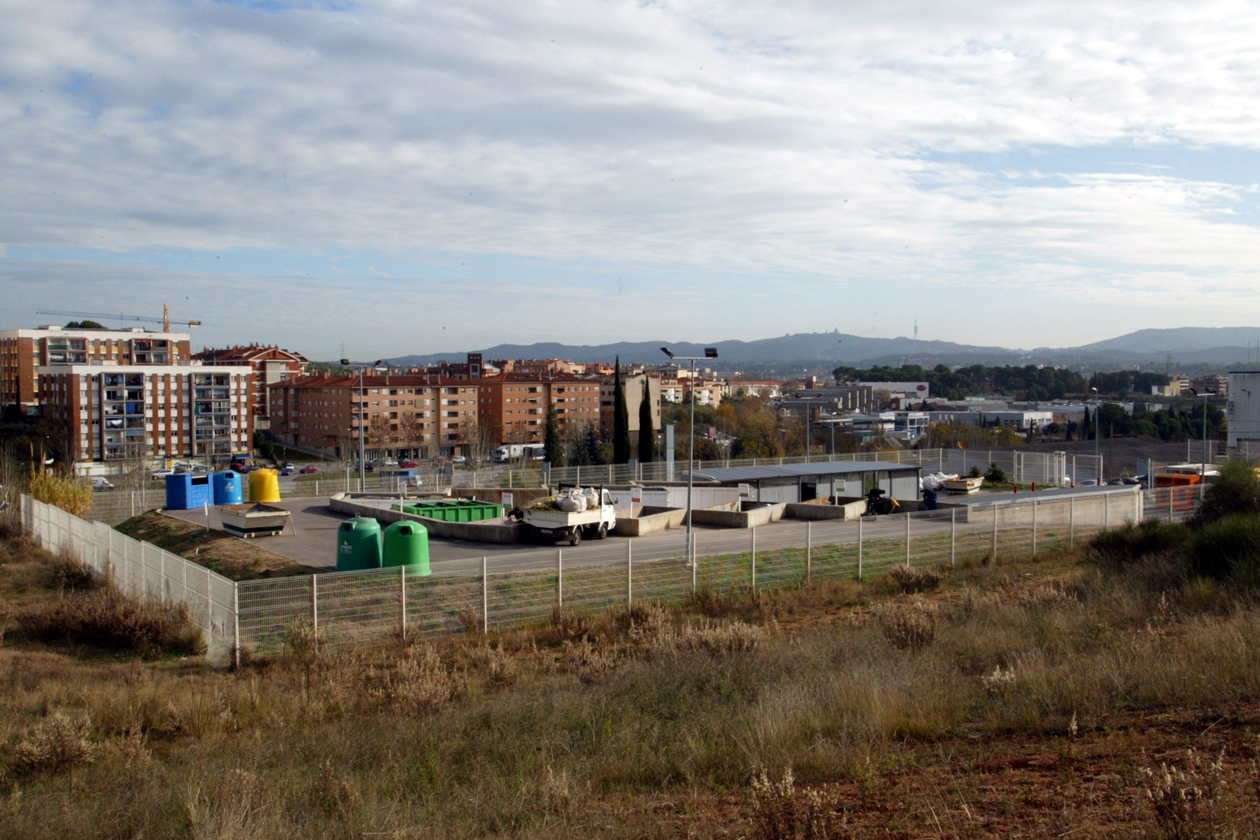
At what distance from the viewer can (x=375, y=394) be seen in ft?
351

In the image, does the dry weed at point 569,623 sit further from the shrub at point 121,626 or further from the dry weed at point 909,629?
the shrub at point 121,626

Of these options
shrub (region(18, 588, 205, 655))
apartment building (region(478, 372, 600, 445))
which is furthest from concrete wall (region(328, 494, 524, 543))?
apartment building (region(478, 372, 600, 445))

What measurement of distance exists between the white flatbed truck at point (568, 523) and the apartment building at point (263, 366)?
96222 millimetres

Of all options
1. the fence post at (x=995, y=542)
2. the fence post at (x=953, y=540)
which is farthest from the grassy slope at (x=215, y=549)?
the fence post at (x=995, y=542)

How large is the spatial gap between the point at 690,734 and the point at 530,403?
11216 cm

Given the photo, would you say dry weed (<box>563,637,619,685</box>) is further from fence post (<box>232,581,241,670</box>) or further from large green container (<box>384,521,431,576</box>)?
large green container (<box>384,521,431,576</box>)

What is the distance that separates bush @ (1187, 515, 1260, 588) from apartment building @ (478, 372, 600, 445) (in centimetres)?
9507

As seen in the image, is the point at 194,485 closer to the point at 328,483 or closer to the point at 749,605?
the point at 328,483

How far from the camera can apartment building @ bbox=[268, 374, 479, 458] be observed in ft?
341

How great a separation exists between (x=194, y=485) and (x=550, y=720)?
32879mm

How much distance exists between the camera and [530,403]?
119 meters

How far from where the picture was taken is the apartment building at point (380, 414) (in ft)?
341

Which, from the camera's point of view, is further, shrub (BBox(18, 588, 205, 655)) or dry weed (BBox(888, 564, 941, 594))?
dry weed (BBox(888, 564, 941, 594))

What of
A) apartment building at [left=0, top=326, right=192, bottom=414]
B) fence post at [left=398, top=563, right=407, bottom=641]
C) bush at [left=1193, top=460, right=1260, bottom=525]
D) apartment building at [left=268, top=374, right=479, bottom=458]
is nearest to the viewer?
fence post at [left=398, top=563, right=407, bottom=641]
